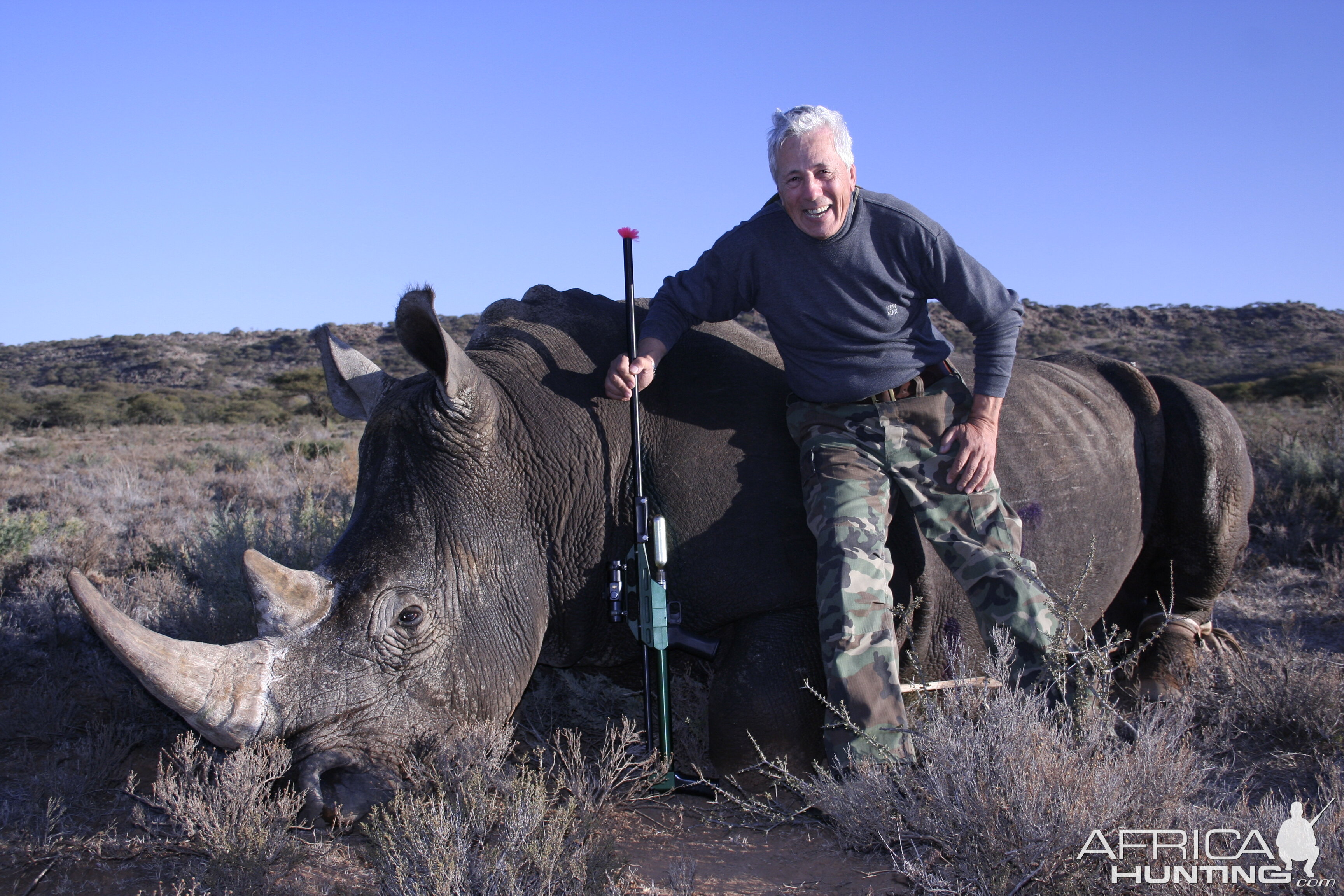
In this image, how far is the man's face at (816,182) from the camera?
11.6 ft

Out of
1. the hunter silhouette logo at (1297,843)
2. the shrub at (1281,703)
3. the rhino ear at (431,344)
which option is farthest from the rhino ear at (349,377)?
the shrub at (1281,703)

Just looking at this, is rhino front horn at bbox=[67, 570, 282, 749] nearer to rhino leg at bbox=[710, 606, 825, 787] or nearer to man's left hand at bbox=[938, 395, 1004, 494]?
rhino leg at bbox=[710, 606, 825, 787]

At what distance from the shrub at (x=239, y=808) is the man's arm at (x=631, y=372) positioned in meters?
1.65

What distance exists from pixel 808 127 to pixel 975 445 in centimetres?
134

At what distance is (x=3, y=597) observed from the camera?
19.6 ft

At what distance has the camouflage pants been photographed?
10.6 ft

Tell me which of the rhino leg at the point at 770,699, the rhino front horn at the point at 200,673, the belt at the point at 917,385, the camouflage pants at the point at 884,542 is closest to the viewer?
the rhino front horn at the point at 200,673

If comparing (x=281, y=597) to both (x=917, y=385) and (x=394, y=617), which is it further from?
(x=917, y=385)

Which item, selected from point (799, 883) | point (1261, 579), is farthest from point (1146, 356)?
point (799, 883)

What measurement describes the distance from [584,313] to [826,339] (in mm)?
1035

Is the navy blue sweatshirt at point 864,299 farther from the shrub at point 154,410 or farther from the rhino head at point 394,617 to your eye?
the shrub at point 154,410

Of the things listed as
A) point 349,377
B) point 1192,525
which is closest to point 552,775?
point 349,377

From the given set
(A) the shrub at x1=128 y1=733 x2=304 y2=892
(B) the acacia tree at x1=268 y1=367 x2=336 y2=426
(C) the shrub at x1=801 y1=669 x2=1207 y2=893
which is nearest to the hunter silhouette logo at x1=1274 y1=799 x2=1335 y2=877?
(C) the shrub at x1=801 y1=669 x2=1207 y2=893

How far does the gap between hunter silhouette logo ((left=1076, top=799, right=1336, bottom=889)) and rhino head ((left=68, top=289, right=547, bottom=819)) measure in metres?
1.98
